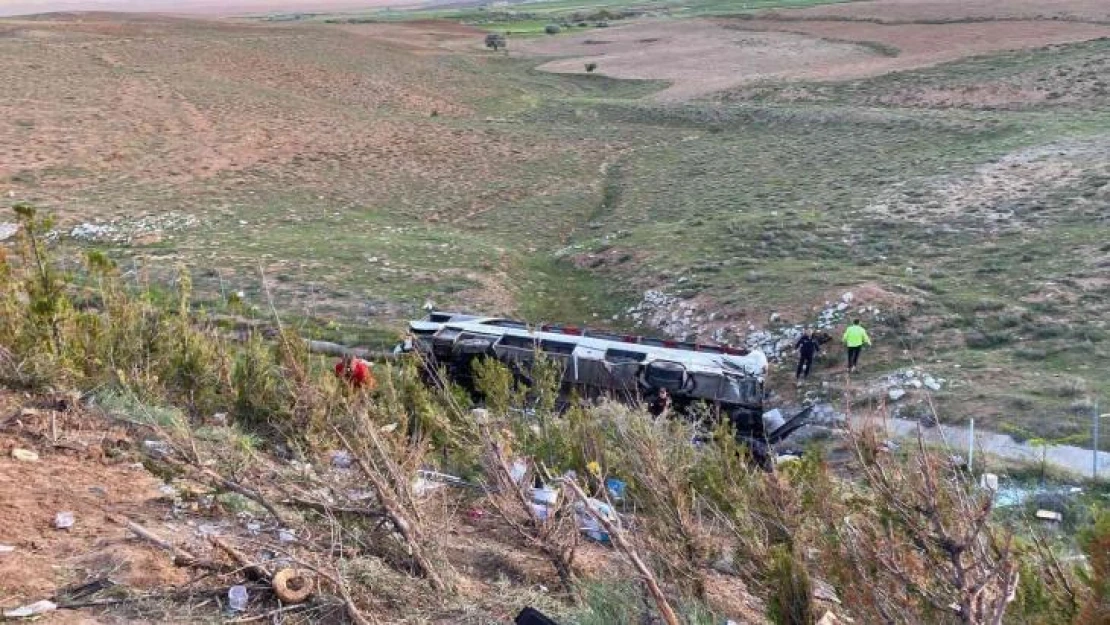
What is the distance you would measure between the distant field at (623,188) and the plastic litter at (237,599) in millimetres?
8705

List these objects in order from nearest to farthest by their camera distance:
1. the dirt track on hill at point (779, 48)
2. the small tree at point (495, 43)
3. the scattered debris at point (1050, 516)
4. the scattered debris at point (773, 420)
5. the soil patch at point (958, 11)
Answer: the scattered debris at point (1050, 516), the scattered debris at point (773, 420), the dirt track on hill at point (779, 48), the soil patch at point (958, 11), the small tree at point (495, 43)

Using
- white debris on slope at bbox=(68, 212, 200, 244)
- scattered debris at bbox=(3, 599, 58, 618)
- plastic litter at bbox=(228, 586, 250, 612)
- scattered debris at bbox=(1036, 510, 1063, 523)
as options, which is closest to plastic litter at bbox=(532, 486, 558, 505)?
plastic litter at bbox=(228, 586, 250, 612)

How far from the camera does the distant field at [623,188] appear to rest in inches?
734

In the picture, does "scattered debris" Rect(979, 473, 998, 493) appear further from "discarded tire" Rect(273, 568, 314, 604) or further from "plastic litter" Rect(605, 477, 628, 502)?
Result: "discarded tire" Rect(273, 568, 314, 604)

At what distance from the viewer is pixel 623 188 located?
3128 centimetres

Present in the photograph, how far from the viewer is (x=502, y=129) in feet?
132

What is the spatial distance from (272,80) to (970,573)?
161ft

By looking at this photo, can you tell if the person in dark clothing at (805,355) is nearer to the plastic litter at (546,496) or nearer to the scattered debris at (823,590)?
the plastic litter at (546,496)

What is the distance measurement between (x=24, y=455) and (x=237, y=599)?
333 cm

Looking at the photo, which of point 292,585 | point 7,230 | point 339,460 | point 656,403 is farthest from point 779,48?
point 292,585

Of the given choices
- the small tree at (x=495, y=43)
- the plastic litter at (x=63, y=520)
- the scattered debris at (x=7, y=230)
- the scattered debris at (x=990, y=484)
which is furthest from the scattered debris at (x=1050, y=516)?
the small tree at (x=495, y=43)

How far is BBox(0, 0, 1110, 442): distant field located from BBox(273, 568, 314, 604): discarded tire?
28.4 ft

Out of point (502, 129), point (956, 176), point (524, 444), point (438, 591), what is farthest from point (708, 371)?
point (502, 129)

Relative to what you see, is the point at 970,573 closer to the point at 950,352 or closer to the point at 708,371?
the point at 708,371
